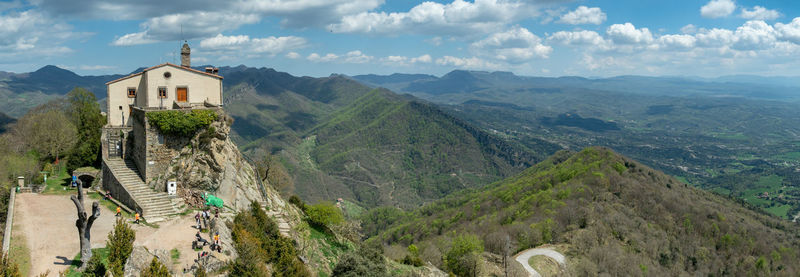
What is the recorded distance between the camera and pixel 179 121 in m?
32.7

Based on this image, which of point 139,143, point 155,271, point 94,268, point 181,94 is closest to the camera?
point 155,271

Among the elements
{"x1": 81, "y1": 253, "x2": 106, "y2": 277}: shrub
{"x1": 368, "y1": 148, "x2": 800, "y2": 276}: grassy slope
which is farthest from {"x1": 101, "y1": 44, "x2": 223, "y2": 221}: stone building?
{"x1": 368, "y1": 148, "x2": 800, "y2": 276}: grassy slope

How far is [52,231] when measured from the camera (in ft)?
86.7

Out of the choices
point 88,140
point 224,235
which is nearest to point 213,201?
point 224,235

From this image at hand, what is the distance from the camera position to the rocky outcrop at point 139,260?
20.2 m

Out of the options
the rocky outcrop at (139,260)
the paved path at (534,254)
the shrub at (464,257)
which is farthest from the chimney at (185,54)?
the paved path at (534,254)

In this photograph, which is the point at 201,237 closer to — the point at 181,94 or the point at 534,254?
the point at 181,94

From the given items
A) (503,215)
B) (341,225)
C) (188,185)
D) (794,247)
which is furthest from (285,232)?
(794,247)

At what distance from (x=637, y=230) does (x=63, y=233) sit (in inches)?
2666

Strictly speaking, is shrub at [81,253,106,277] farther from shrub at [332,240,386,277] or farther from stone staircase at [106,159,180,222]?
shrub at [332,240,386,277]

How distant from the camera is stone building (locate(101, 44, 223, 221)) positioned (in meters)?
31.4

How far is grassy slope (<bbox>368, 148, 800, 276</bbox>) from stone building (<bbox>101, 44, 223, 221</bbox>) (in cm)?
3615

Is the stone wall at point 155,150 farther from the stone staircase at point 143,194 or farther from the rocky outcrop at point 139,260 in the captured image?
the rocky outcrop at point 139,260

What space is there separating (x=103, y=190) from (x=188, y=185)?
8.68 meters
